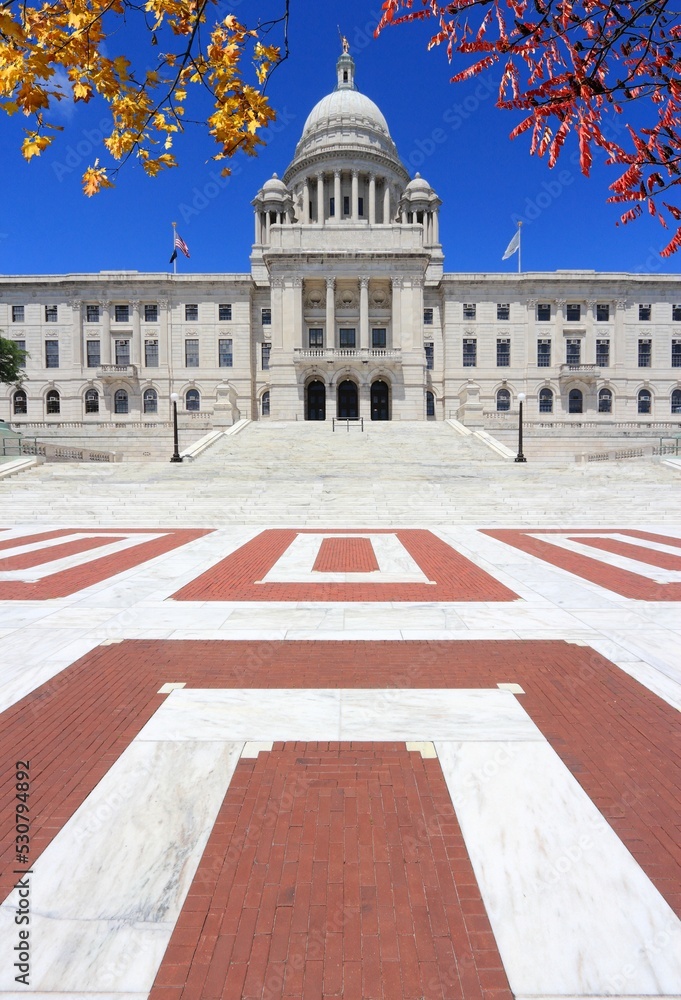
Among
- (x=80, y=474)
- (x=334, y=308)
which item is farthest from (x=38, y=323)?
(x=80, y=474)

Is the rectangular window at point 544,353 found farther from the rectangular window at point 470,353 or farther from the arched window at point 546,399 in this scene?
the rectangular window at point 470,353

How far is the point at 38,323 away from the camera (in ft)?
173

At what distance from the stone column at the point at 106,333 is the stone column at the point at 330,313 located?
2271cm

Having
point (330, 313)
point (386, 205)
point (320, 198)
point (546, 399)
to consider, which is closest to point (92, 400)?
point (330, 313)

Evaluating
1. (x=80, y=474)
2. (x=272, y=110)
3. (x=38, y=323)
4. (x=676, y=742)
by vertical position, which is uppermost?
(x=38, y=323)

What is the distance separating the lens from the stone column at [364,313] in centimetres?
4709

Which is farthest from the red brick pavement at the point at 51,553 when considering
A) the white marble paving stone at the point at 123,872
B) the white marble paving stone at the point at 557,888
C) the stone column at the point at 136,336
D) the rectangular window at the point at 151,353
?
the stone column at the point at 136,336

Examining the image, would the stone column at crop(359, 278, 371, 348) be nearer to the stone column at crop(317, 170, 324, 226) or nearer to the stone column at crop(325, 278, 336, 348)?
the stone column at crop(325, 278, 336, 348)

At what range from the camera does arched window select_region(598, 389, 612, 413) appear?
52.1 metres

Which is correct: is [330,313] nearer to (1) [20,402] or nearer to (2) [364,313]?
(2) [364,313]

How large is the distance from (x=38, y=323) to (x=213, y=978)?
62.4 metres

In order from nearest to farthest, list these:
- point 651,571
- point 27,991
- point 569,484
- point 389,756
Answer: point 27,991
point 389,756
point 651,571
point 569,484

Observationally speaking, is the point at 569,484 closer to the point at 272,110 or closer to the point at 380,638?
the point at 380,638

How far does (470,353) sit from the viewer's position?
52.4 metres
